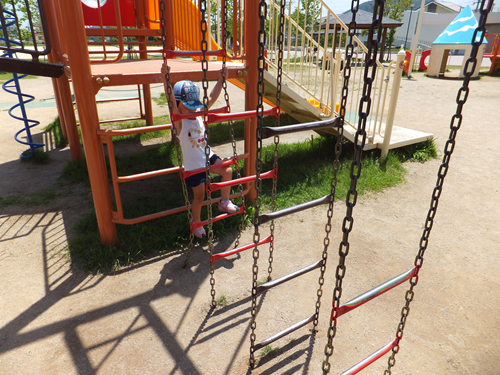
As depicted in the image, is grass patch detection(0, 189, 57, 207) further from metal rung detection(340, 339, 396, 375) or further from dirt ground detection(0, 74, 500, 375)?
metal rung detection(340, 339, 396, 375)

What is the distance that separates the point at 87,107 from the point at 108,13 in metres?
3.59

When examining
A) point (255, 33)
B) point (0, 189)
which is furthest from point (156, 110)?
point (255, 33)

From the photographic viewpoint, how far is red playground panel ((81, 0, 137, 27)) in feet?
17.8

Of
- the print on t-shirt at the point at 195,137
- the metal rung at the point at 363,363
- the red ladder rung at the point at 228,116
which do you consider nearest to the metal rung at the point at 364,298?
the metal rung at the point at 363,363

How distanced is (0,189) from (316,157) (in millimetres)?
4727

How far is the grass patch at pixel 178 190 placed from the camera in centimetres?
345

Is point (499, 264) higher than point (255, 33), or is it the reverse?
point (255, 33)

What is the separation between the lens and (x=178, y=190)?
15.5ft

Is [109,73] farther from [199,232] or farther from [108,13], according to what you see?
[108,13]

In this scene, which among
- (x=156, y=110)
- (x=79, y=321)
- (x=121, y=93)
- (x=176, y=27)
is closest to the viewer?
(x=79, y=321)

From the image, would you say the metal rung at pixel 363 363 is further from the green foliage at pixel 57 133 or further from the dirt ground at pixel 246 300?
the green foliage at pixel 57 133

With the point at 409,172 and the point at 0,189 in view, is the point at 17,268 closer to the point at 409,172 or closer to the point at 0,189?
the point at 0,189

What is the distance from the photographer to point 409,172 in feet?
18.3

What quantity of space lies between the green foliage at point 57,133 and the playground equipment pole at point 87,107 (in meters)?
3.99
